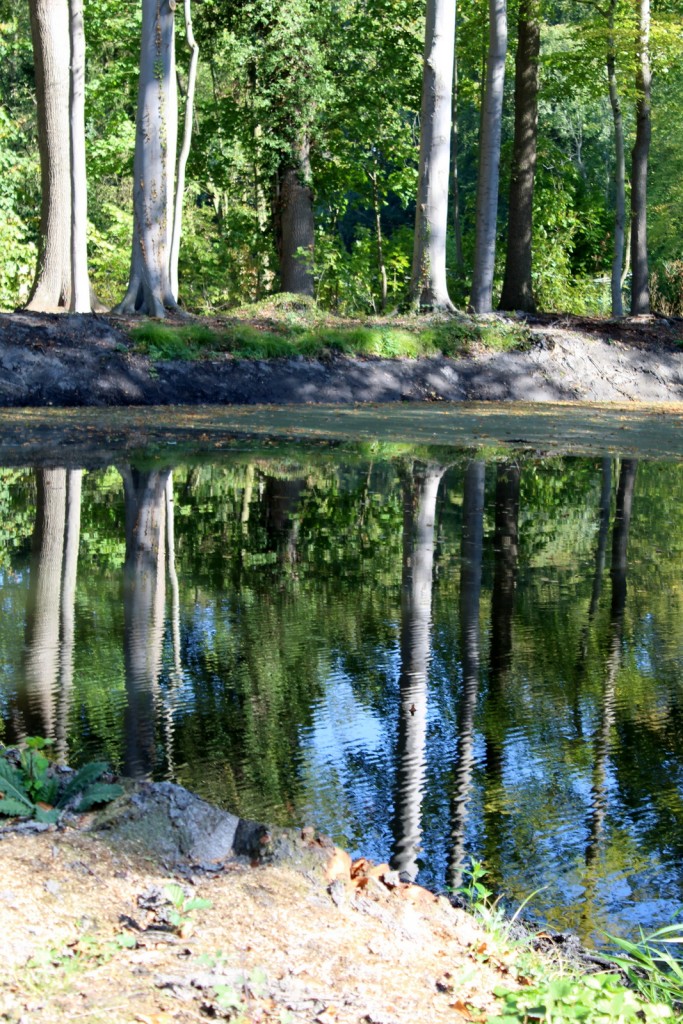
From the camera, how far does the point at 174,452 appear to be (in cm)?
1470

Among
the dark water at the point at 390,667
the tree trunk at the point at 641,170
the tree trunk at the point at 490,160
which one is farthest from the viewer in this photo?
the tree trunk at the point at 641,170

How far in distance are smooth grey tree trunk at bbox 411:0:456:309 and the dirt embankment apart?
22.4 m

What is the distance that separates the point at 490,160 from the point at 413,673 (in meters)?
22.3

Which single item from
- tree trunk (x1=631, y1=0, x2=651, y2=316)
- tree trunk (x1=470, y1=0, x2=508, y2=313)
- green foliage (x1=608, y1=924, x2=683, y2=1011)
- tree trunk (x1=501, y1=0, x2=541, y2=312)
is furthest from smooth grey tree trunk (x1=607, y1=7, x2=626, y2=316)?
green foliage (x1=608, y1=924, x2=683, y2=1011)

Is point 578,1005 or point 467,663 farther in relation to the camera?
point 467,663

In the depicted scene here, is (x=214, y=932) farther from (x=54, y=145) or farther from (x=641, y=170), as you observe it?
(x=641, y=170)

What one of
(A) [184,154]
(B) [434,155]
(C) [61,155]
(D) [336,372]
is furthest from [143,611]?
(A) [184,154]

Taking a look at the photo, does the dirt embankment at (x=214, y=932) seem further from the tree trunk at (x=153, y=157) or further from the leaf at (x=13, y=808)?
the tree trunk at (x=153, y=157)

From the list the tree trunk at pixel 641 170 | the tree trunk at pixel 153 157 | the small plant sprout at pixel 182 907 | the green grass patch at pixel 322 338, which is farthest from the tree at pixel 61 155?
the small plant sprout at pixel 182 907

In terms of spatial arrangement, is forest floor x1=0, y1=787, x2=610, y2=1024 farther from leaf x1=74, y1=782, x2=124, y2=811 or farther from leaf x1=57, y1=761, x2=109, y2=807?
leaf x1=57, y1=761, x2=109, y2=807

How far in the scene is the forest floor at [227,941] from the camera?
2.99m

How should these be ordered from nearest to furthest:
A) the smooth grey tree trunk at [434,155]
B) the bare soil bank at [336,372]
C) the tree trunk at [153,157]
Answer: the bare soil bank at [336,372]
the tree trunk at [153,157]
the smooth grey tree trunk at [434,155]

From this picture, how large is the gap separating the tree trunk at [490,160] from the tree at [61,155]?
8.38m

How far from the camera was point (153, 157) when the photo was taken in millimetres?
23812
